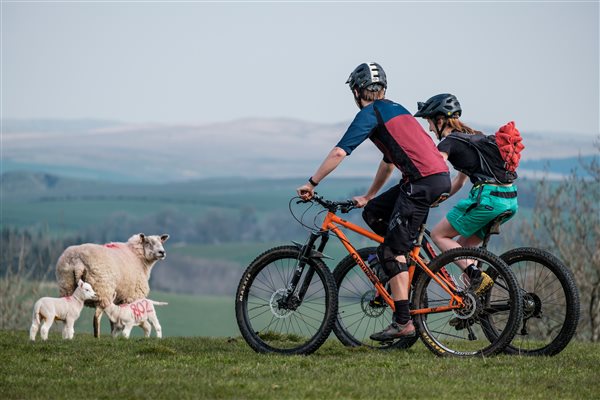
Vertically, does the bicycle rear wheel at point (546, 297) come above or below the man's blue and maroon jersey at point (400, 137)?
below

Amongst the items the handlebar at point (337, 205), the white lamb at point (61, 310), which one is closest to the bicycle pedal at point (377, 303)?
the handlebar at point (337, 205)

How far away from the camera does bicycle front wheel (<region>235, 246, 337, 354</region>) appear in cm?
1047

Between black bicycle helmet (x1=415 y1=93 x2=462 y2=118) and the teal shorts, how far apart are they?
0.79 metres

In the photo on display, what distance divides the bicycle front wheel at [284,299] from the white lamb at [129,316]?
16.5 ft

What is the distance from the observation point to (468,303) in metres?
10.2

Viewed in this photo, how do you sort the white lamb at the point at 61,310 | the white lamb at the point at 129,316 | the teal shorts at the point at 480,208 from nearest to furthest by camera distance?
the teal shorts at the point at 480,208, the white lamb at the point at 61,310, the white lamb at the point at 129,316

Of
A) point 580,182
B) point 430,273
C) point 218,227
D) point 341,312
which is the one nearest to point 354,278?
point 341,312

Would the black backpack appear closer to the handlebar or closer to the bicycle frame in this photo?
the bicycle frame

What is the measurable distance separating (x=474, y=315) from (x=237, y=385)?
2613mm

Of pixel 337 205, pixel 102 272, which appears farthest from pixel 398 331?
pixel 102 272

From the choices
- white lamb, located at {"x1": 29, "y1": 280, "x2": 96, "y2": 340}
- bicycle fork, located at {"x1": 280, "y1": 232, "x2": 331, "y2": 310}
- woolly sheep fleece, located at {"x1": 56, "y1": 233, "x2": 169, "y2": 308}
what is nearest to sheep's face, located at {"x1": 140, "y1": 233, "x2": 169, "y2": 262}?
woolly sheep fleece, located at {"x1": 56, "y1": 233, "x2": 169, "y2": 308}

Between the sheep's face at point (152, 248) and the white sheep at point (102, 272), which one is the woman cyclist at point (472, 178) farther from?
the sheep's face at point (152, 248)

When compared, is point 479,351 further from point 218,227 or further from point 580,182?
point 218,227

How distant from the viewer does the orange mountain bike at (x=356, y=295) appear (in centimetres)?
1023
